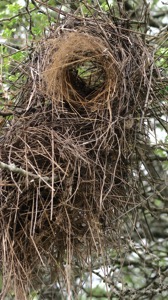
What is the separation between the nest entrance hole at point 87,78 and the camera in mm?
2059

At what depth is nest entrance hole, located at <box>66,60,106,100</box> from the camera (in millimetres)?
2059

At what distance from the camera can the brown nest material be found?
176 centimetres

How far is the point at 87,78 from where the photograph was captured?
2.15 metres

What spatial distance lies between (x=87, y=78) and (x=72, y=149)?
0.47m

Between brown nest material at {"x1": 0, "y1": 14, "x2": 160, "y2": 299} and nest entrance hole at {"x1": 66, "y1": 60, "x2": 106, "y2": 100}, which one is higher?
nest entrance hole at {"x1": 66, "y1": 60, "x2": 106, "y2": 100}

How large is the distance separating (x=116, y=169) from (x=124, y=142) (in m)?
0.10

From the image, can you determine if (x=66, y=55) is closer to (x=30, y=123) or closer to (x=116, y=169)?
(x=30, y=123)

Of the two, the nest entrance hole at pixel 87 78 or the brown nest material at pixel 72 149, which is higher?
the nest entrance hole at pixel 87 78

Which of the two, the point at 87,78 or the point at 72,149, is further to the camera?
the point at 87,78

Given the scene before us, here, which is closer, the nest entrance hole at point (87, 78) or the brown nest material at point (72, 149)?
the brown nest material at point (72, 149)

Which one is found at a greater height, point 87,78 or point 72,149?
point 87,78

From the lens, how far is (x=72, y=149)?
1759 millimetres

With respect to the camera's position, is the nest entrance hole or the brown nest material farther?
the nest entrance hole

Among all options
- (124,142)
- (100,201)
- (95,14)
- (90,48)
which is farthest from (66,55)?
(100,201)
